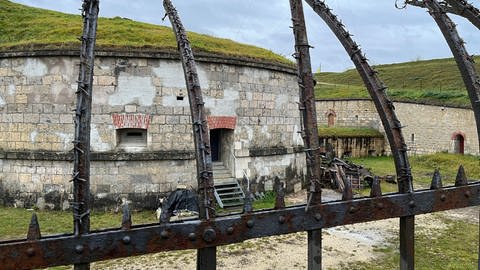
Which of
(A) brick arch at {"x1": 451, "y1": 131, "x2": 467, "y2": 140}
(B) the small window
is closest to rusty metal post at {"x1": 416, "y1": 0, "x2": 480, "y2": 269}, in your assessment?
(B) the small window

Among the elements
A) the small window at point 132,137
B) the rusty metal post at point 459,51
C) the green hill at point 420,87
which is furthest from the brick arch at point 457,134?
the rusty metal post at point 459,51

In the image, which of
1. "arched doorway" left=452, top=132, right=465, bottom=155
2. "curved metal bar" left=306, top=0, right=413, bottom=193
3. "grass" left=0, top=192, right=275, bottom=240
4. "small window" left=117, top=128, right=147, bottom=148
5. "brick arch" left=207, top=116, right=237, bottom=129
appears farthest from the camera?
"arched doorway" left=452, top=132, right=465, bottom=155

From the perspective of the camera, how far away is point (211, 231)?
2.35 m

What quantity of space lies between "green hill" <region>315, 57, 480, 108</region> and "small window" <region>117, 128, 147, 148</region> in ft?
53.9

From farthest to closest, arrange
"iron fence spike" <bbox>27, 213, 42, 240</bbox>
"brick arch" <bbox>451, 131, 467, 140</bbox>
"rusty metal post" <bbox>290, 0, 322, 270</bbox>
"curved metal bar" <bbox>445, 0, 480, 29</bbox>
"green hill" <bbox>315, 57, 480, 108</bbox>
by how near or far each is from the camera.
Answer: "green hill" <bbox>315, 57, 480, 108</bbox>
"brick arch" <bbox>451, 131, 467, 140</bbox>
"curved metal bar" <bbox>445, 0, 480, 29</bbox>
"rusty metal post" <bbox>290, 0, 322, 270</bbox>
"iron fence spike" <bbox>27, 213, 42, 240</bbox>

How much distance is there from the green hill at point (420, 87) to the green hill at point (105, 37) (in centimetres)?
1357

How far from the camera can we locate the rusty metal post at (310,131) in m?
2.61

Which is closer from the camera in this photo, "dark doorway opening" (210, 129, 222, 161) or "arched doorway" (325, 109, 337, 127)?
"dark doorway opening" (210, 129, 222, 161)

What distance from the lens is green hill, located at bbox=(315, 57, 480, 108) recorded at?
79.1 ft

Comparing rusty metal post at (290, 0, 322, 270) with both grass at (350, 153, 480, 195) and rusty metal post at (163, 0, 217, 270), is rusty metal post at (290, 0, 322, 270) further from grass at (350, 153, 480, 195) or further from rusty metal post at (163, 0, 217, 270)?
grass at (350, 153, 480, 195)

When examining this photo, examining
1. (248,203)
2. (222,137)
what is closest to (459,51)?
(248,203)

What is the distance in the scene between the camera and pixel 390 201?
2.84 meters

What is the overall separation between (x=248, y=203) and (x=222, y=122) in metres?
8.90

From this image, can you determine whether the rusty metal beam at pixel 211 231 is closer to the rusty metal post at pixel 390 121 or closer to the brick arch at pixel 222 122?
the rusty metal post at pixel 390 121
